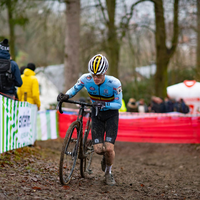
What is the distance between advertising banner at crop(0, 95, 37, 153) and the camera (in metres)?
5.74

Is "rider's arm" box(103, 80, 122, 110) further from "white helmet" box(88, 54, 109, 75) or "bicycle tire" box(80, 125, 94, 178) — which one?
"bicycle tire" box(80, 125, 94, 178)

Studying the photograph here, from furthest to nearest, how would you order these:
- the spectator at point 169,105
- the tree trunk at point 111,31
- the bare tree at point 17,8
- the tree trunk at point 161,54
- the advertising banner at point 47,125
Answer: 1. the tree trunk at point 161,54
2. the tree trunk at point 111,31
3. the spectator at point 169,105
4. the bare tree at point 17,8
5. the advertising banner at point 47,125

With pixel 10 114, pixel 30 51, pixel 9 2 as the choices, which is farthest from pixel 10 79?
pixel 30 51

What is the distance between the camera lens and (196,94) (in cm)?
1117

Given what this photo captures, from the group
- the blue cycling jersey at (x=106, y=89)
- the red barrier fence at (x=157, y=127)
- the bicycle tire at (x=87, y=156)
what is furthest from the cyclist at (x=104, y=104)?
the red barrier fence at (x=157, y=127)

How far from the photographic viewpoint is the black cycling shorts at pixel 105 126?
529cm

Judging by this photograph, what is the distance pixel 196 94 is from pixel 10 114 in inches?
289

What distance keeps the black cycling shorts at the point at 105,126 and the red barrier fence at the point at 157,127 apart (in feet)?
19.4

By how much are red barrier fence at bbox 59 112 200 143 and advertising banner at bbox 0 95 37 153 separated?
4634 millimetres

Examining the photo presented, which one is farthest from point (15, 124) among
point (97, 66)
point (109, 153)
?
point (97, 66)

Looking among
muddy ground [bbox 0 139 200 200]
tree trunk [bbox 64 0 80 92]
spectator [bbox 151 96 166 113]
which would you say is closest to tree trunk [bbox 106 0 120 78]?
tree trunk [bbox 64 0 80 92]

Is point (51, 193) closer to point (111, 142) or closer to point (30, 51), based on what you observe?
point (111, 142)

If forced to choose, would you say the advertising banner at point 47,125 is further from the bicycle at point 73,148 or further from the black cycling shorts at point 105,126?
the black cycling shorts at point 105,126

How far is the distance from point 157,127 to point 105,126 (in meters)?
6.27
